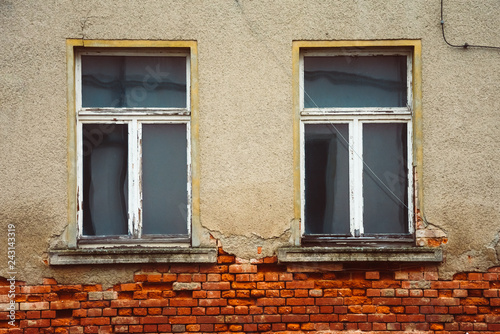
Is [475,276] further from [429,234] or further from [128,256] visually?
[128,256]

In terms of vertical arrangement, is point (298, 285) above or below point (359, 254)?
below

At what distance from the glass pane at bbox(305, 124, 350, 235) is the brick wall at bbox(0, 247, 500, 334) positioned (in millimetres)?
403

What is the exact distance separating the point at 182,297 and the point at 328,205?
1483 mm

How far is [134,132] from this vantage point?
18.4 feet

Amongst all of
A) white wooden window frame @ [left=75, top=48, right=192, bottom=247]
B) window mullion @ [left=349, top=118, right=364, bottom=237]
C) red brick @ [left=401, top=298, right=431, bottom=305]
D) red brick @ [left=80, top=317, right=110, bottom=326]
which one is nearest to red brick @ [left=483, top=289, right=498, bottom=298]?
red brick @ [left=401, top=298, right=431, bottom=305]

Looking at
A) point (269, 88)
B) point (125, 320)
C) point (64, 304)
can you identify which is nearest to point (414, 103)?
point (269, 88)

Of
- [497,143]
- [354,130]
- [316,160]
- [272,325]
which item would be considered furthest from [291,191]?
[497,143]

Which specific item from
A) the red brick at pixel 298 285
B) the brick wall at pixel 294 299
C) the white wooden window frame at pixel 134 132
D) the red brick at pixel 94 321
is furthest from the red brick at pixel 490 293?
the red brick at pixel 94 321

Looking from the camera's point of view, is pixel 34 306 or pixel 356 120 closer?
pixel 34 306

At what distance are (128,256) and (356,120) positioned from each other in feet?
7.45

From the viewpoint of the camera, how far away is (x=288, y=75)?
217 inches

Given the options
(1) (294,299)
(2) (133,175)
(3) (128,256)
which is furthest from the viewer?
(2) (133,175)

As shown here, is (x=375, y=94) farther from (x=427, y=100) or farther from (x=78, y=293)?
(x=78, y=293)

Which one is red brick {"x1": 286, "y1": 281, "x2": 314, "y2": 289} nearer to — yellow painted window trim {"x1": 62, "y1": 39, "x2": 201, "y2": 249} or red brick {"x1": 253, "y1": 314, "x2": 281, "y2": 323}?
red brick {"x1": 253, "y1": 314, "x2": 281, "y2": 323}
